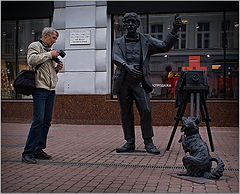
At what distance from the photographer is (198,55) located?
12.5 m

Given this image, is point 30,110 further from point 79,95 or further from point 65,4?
point 65,4

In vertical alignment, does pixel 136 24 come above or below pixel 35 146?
above

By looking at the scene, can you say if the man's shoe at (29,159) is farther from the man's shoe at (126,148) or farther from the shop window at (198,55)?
the shop window at (198,55)

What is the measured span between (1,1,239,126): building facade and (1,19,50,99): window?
53.7 inches

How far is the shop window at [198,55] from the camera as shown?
40.5 ft

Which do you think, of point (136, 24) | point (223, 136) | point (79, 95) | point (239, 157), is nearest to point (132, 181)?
point (239, 157)

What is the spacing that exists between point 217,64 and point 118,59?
654 centimetres

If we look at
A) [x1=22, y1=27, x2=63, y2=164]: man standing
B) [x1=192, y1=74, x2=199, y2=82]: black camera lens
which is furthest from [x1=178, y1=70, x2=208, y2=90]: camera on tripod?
[x1=22, y1=27, x2=63, y2=164]: man standing

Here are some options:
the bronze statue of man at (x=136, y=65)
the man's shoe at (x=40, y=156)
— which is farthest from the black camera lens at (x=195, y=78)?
the man's shoe at (x=40, y=156)

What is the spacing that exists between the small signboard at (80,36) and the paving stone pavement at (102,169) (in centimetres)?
436

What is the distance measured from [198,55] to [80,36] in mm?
3772

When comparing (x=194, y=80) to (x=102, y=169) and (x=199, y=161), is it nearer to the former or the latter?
(x=199, y=161)

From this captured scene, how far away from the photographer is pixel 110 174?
17.1 feet

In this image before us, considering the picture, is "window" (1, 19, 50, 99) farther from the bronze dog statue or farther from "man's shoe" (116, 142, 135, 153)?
the bronze dog statue
